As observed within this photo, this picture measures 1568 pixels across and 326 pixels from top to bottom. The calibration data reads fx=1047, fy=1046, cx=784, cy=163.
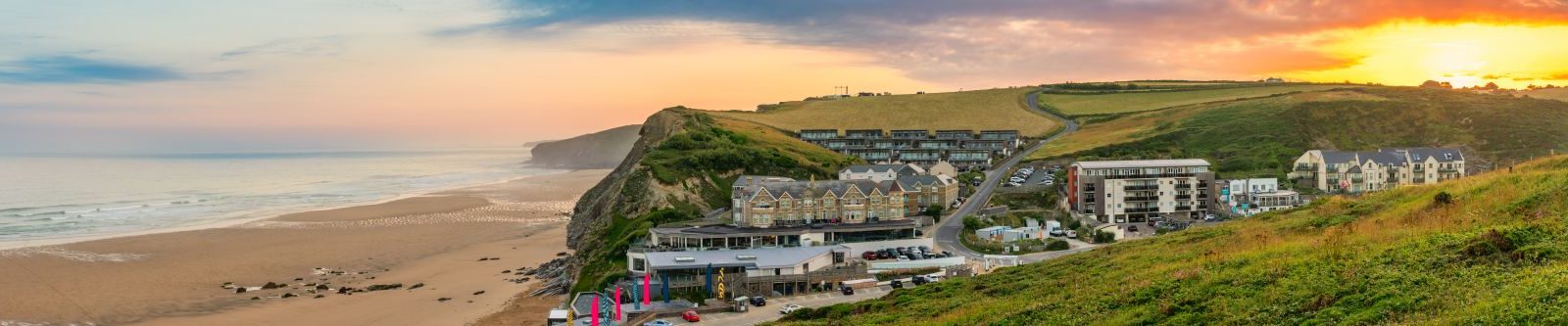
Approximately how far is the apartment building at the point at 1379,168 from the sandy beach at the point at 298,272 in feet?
202

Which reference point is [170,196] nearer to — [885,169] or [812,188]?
[885,169]

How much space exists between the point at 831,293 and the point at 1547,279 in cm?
3688

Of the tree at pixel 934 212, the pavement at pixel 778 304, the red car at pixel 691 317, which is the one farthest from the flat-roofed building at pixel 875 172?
the red car at pixel 691 317

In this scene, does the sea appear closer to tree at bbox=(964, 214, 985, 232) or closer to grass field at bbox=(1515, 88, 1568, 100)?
tree at bbox=(964, 214, 985, 232)

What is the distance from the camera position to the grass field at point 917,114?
14700 cm

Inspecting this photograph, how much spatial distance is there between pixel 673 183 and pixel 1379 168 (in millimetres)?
56877

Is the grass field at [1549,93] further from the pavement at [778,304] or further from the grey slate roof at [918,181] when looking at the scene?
the pavement at [778,304]

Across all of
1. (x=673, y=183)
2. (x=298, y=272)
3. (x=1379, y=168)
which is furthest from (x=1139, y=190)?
(x=298, y=272)

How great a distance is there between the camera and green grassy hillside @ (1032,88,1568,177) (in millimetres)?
102438

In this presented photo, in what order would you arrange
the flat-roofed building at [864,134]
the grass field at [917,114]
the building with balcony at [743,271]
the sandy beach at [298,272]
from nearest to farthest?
the building with balcony at [743,271] → the sandy beach at [298,272] → the flat-roofed building at [864,134] → the grass field at [917,114]

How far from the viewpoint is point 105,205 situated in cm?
11194

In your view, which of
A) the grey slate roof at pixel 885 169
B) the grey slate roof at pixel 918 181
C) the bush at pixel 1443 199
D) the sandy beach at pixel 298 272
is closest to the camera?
the bush at pixel 1443 199

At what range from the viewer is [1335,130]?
112 meters

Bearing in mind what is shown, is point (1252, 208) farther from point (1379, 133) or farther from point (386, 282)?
point (386, 282)
